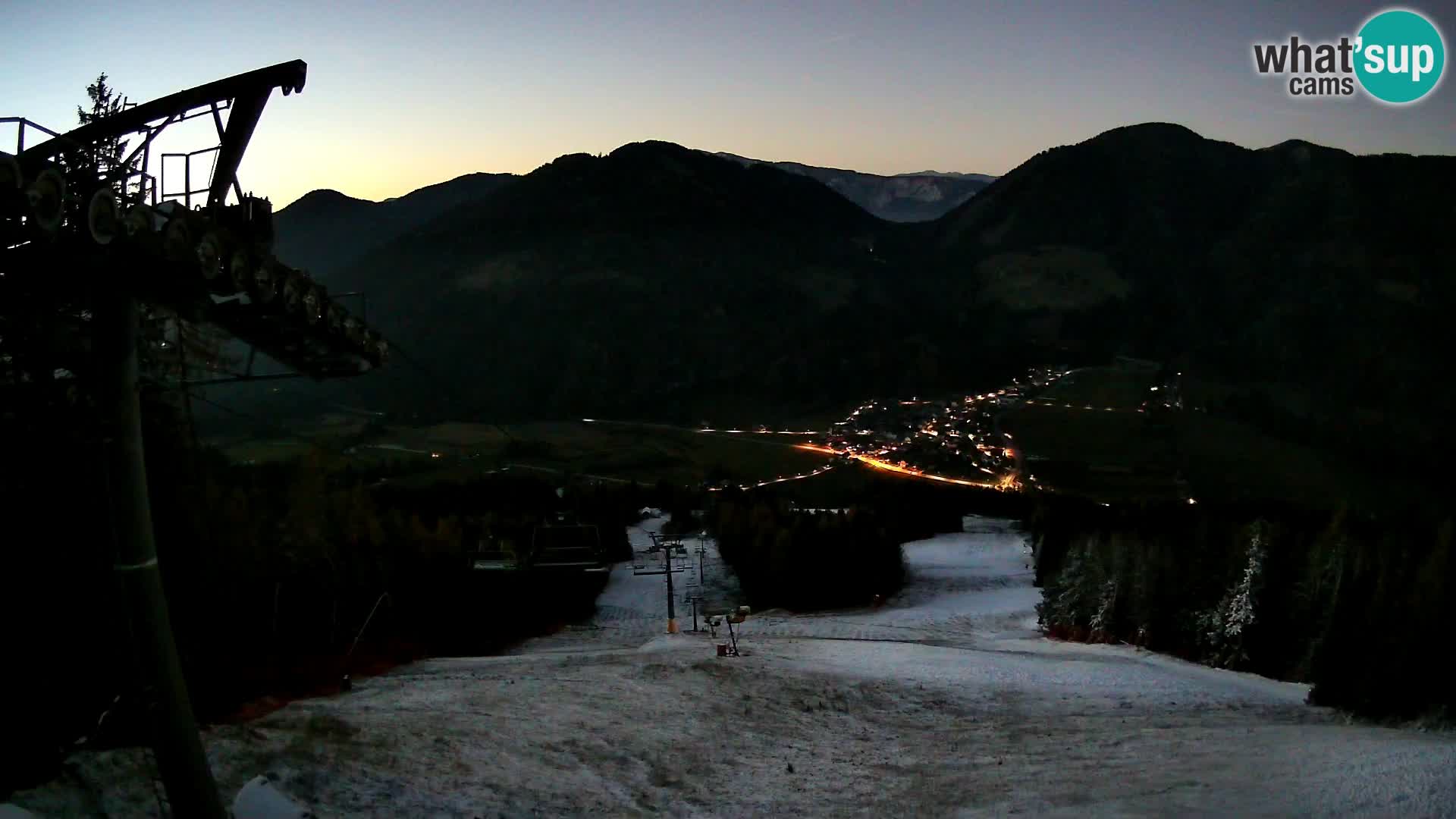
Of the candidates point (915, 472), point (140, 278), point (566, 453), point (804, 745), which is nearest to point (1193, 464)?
point (915, 472)

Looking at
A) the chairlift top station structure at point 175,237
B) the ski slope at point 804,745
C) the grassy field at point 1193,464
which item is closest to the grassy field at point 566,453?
the grassy field at point 1193,464

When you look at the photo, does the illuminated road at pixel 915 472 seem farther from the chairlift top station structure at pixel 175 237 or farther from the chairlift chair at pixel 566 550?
the chairlift top station structure at pixel 175 237

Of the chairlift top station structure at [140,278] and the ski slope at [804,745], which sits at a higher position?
the chairlift top station structure at [140,278]

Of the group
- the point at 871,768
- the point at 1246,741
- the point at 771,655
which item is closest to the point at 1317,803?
the point at 1246,741

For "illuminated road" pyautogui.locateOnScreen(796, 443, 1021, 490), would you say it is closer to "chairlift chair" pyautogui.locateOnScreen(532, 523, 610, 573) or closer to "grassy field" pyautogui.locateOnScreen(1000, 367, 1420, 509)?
"grassy field" pyautogui.locateOnScreen(1000, 367, 1420, 509)

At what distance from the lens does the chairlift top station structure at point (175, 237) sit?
995 cm

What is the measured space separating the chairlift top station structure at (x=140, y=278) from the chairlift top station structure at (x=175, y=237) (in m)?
0.02

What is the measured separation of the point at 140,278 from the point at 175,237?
0.83 metres

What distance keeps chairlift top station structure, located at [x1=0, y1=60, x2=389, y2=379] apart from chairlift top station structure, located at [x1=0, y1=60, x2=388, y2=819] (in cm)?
2

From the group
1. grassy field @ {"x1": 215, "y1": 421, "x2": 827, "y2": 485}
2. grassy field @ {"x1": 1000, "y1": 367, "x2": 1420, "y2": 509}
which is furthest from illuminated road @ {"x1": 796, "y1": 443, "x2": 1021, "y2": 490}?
grassy field @ {"x1": 1000, "y1": 367, "x2": 1420, "y2": 509}

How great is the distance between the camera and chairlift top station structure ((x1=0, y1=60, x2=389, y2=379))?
9953 millimetres

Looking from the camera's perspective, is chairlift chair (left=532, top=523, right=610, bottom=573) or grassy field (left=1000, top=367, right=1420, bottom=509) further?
grassy field (left=1000, top=367, right=1420, bottom=509)

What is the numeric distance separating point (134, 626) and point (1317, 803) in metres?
14.5

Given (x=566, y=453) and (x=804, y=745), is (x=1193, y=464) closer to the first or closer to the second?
(x=566, y=453)
